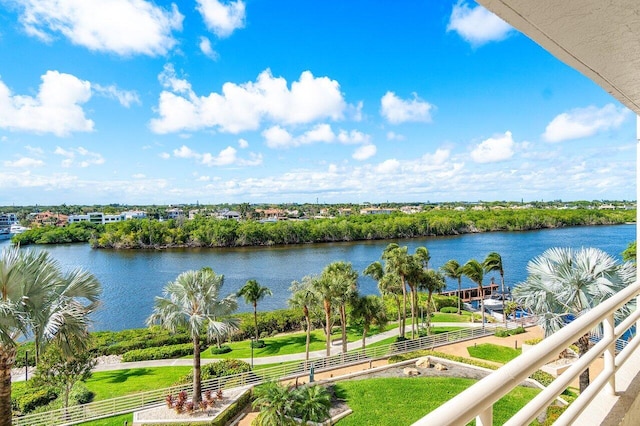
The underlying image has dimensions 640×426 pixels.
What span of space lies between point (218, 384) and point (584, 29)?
39.8 feet

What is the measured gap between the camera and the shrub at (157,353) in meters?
16.8

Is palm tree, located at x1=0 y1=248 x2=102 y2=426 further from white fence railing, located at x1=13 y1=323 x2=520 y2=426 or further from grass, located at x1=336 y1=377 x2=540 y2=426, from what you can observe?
white fence railing, located at x1=13 y1=323 x2=520 y2=426

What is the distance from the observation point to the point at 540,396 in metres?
0.87

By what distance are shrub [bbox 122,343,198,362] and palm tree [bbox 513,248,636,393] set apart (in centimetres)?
1549

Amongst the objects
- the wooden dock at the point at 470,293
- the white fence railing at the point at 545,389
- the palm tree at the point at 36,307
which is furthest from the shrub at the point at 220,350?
the white fence railing at the point at 545,389

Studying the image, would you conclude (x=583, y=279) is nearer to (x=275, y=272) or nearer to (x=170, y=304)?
(x=170, y=304)

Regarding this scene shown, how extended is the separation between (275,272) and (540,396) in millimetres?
35074

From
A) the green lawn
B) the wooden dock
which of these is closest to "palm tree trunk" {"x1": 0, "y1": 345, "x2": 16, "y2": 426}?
the green lawn

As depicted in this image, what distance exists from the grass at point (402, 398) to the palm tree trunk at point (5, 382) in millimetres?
6192

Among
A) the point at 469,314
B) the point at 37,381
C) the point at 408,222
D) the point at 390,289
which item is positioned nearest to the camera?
the point at 37,381

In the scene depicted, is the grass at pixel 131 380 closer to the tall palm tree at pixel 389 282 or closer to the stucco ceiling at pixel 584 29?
the tall palm tree at pixel 389 282

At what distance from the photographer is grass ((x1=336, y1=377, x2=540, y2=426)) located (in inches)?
336

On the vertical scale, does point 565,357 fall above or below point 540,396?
below

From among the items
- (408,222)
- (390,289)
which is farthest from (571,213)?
(390,289)
